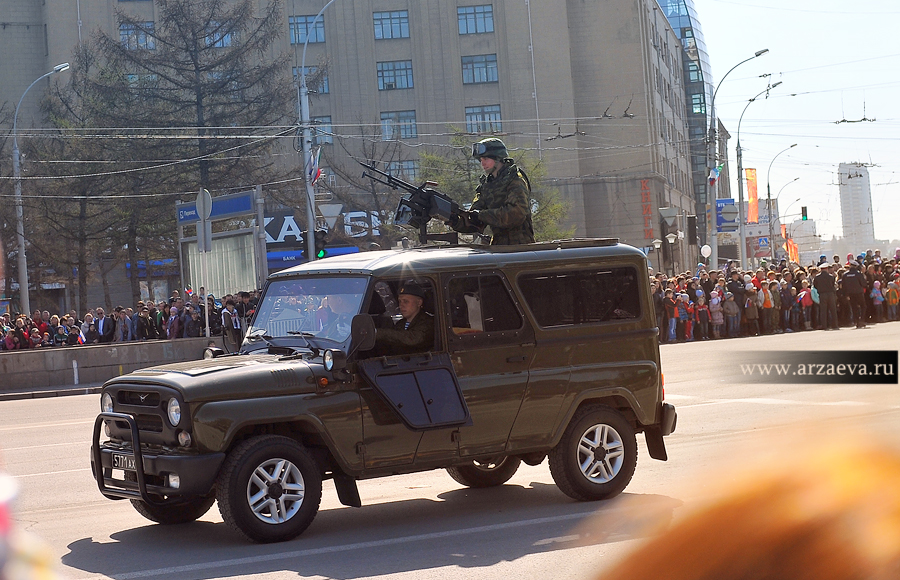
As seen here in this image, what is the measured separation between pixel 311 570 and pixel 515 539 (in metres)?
1.46

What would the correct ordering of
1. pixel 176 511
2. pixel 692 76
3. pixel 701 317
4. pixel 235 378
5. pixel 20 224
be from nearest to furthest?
pixel 235 378, pixel 176 511, pixel 701 317, pixel 20 224, pixel 692 76

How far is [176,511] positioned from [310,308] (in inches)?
73.4

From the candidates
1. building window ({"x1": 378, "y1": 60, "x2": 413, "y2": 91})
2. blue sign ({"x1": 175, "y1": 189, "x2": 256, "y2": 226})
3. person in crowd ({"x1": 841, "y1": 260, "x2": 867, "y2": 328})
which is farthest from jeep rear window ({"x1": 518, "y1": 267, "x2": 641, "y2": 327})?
building window ({"x1": 378, "y1": 60, "x2": 413, "y2": 91})

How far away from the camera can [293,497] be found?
24.4 ft

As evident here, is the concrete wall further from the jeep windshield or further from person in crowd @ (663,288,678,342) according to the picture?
the jeep windshield

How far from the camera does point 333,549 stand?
7234 millimetres

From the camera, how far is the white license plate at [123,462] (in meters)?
7.42

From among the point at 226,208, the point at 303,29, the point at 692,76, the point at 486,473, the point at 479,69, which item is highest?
the point at 692,76

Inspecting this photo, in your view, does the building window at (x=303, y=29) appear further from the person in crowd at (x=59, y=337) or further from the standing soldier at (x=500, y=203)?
the standing soldier at (x=500, y=203)

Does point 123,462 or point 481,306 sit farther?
point 481,306

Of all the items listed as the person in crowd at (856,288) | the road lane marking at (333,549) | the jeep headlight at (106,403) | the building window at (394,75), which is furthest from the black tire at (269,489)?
the building window at (394,75)

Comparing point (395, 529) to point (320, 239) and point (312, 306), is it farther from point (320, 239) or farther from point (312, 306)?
point (320, 239)

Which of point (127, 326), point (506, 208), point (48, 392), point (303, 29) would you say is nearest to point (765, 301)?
point (127, 326)

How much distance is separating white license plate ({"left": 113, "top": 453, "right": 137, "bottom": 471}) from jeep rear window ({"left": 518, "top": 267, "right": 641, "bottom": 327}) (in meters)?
3.15
